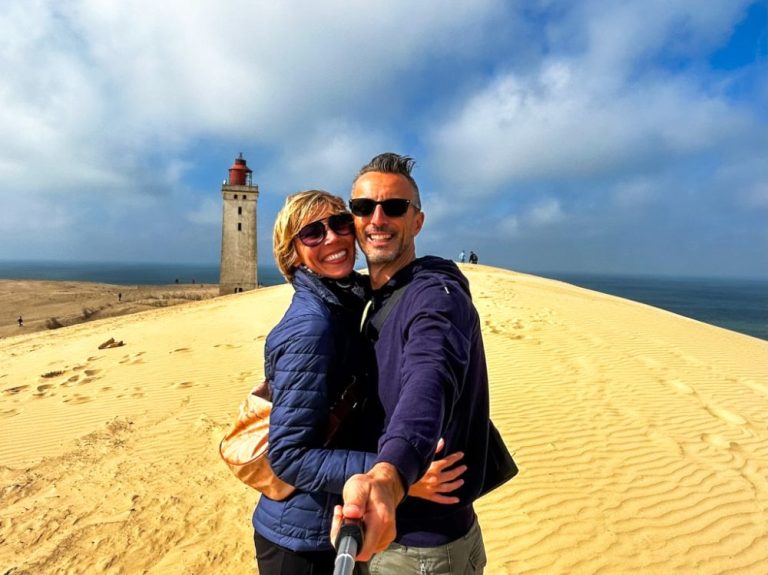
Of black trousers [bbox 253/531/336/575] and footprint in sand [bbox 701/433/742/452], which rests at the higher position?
black trousers [bbox 253/531/336/575]

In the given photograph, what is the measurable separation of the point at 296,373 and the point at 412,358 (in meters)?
0.42

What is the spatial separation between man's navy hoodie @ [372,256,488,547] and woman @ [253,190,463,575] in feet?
0.47

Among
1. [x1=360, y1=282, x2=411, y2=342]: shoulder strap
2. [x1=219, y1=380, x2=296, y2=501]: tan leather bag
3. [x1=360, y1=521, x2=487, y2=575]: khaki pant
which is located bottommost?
[x1=360, y1=521, x2=487, y2=575]: khaki pant

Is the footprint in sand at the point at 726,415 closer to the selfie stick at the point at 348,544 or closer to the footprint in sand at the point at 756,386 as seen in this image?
the footprint in sand at the point at 756,386

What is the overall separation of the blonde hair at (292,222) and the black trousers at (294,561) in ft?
4.03

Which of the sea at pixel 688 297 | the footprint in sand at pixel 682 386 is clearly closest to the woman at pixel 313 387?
the footprint in sand at pixel 682 386

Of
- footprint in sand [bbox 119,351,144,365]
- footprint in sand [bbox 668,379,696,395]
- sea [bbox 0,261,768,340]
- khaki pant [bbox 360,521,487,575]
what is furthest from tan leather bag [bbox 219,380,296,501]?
sea [bbox 0,261,768,340]

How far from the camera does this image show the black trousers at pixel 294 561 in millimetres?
1822

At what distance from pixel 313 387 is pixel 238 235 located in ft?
118

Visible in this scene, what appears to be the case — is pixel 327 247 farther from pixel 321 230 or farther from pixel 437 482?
pixel 437 482

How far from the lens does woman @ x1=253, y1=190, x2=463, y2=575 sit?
1481mm

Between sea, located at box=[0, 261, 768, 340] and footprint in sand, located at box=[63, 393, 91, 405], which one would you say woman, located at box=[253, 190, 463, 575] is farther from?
sea, located at box=[0, 261, 768, 340]

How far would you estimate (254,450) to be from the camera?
1771 millimetres

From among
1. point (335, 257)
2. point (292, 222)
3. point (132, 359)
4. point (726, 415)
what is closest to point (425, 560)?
point (335, 257)
